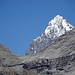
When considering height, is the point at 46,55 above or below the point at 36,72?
above

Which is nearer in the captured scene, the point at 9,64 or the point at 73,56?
the point at 73,56

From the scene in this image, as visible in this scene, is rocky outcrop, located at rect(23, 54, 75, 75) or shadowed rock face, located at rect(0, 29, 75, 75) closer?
rocky outcrop, located at rect(23, 54, 75, 75)

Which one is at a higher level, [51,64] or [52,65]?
[51,64]

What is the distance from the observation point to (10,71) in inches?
6845

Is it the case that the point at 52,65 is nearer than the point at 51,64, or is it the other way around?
the point at 52,65

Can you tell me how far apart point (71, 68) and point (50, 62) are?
23.0 meters

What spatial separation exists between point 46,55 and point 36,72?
77.1 ft

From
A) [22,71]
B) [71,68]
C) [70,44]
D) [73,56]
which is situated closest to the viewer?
[71,68]

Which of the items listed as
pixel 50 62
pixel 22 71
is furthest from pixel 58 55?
pixel 22 71

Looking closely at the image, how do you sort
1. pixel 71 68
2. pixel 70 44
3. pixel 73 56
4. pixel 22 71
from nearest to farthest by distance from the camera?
pixel 71 68 → pixel 73 56 → pixel 22 71 → pixel 70 44

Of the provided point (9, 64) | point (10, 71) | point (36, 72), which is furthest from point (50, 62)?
point (9, 64)

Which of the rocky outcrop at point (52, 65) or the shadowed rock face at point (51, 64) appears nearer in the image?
the rocky outcrop at point (52, 65)

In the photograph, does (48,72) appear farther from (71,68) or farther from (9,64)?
(9,64)

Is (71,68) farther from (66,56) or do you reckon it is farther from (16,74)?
(16,74)
